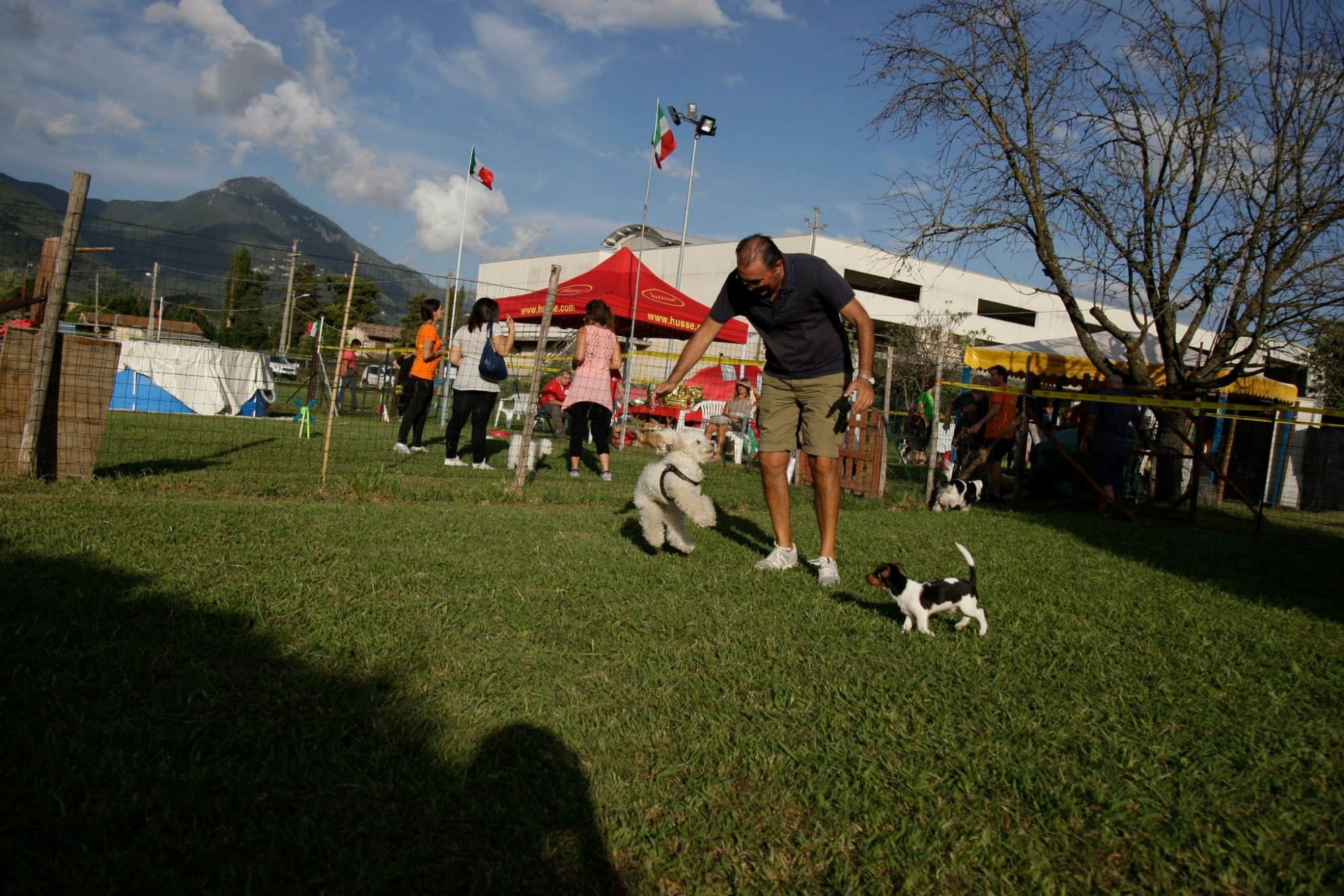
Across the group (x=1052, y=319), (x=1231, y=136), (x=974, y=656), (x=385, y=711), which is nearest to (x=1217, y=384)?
(x=1231, y=136)

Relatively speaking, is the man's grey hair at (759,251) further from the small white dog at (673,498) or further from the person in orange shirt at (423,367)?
the person in orange shirt at (423,367)

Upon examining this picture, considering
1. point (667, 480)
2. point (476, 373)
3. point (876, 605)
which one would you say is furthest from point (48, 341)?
point (876, 605)

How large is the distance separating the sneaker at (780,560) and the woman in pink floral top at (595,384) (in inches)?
153

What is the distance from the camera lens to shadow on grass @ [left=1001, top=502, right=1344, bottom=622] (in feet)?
17.4

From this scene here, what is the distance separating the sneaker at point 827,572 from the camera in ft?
14.7

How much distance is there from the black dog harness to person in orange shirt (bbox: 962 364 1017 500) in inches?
240

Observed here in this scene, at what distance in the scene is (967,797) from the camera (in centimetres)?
219

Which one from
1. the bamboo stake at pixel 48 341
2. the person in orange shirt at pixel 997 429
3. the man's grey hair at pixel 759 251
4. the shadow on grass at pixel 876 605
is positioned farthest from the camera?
the person in orange shirt at pixel 997 429

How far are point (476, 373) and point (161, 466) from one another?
3.00 meters

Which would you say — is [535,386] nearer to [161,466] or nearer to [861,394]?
[161,466]

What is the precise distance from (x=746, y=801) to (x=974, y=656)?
1.64 metres

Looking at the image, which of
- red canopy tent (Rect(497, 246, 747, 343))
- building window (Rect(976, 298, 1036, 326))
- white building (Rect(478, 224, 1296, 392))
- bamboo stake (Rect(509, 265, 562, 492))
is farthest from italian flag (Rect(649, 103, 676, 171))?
building window (Rect(976, 298, 1036, 326))

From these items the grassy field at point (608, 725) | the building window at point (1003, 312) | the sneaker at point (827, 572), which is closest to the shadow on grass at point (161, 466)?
the grassy field at point (608, 725)

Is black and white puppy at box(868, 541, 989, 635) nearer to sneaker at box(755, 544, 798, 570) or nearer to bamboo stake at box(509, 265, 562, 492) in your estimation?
sneaker at box(755, 544, 798, 570)
